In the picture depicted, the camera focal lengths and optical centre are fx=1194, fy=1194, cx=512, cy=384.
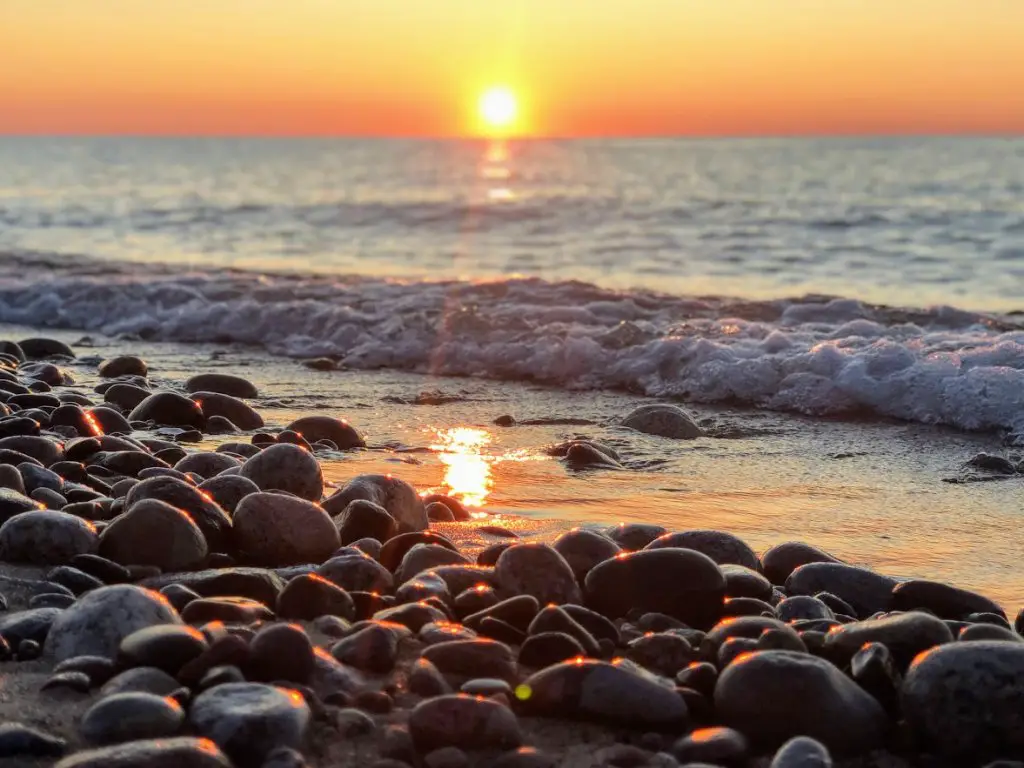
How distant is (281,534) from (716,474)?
2.40 metres

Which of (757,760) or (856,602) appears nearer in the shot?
(757,760)

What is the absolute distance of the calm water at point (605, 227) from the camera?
16.2 meters

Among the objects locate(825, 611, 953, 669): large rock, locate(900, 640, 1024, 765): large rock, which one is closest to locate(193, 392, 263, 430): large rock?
locate(825, 611, 953, 669): large rock

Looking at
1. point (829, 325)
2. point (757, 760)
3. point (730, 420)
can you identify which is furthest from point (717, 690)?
point (829, 325)

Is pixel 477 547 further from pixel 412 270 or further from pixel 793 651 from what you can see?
pixel 412 270

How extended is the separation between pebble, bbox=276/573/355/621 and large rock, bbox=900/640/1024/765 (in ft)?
4.63

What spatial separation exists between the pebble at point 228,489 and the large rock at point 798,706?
1.97 meters

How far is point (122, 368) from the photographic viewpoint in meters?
7.84

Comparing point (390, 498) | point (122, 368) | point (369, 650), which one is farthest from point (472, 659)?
point (122, 368)

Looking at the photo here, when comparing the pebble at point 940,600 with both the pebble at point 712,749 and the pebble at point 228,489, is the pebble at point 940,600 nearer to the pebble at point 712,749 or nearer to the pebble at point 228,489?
the pebble at point 712,749

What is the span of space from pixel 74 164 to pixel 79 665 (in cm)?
6422

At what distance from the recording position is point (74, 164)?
203 ft

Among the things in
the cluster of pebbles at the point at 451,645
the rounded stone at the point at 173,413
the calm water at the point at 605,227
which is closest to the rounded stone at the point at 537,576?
the cluster of pebbles at the point at 451,645

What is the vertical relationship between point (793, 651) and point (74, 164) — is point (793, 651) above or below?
below
